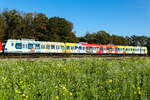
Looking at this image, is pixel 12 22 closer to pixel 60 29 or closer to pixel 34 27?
pixel 34 27

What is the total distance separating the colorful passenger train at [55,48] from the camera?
24469mm

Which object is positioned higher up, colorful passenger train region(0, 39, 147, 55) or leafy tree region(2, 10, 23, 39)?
leafy tree region(2, 10, 23, 39)

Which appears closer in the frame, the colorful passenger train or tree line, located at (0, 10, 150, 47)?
the colorful passenger train

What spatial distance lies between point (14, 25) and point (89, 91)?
54.7m

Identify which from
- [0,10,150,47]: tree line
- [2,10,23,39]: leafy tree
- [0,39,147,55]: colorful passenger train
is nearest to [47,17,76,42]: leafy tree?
[0,10,150,47]: tree line

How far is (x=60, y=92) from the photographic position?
3643 millimetres

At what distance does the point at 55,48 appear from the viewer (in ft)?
99.0

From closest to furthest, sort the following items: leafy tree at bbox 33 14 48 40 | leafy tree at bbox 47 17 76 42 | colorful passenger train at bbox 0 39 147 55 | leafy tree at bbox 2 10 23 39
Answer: colorful passenger train at bbox 0 39 147 55, leafy tree at bbox 2 10 23 39, leafy tree at bbox 33 14 48 40, leafy tree at bbox 47 17 76 42

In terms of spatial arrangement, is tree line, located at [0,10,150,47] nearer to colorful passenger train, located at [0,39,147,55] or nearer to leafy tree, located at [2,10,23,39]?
leafy tree, located at [2,10,23,39]

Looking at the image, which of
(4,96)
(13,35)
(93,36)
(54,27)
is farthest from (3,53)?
(93,36)

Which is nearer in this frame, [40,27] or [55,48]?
[55,48]

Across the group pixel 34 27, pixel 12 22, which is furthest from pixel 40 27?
pixel 12 22

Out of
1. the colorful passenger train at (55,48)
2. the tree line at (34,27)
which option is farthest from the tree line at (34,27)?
the colorful passenger train at (55,48)

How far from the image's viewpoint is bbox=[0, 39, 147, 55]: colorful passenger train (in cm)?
2447
